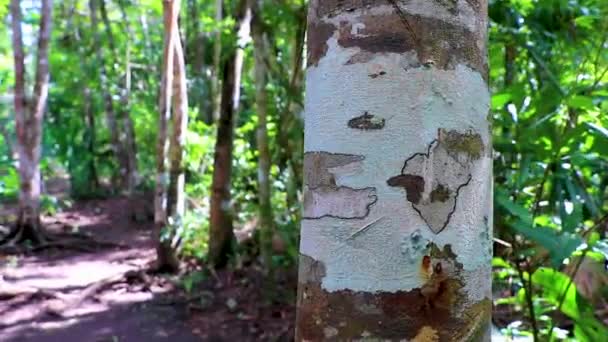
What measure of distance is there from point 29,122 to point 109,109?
533 centimetres

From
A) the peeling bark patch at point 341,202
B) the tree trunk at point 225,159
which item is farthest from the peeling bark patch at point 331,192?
the tree trunk at point 225,159

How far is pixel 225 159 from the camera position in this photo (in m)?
7.93

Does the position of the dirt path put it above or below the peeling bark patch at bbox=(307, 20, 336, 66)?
below

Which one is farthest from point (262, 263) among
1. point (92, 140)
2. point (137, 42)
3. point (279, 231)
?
point (92, 140)

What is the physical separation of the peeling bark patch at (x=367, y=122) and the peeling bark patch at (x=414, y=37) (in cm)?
12

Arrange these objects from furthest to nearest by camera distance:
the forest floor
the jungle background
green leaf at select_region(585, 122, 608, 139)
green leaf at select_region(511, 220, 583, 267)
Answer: the forest floor
the jungle background
green leaf at select_region(585, 122, 608, 139)
green leaf at select_region(511, 220, 583, 267)

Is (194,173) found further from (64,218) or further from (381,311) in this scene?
(381,311)

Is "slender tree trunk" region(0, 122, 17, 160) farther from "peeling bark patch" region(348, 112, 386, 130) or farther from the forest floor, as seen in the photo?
"peeling bark patch" region(348, 112, 386, 130)

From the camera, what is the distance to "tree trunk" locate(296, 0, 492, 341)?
0.98 metres

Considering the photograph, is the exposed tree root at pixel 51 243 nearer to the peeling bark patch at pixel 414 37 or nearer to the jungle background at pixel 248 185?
the jungle background at pixel 248 185

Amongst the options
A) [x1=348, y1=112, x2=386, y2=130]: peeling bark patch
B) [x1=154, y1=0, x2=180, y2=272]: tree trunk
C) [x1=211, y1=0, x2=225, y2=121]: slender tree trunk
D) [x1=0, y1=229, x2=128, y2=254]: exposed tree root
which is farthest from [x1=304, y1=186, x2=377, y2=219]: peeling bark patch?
[x1=0, y1=229, x2=128, y2=254]: exposed tree root

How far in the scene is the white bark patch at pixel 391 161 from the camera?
0.98 meters

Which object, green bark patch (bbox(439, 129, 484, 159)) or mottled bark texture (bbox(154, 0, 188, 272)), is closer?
green bark patch (bbox(439, 129, 484, 159))

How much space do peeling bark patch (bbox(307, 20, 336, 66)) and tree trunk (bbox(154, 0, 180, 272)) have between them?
6.75 m
